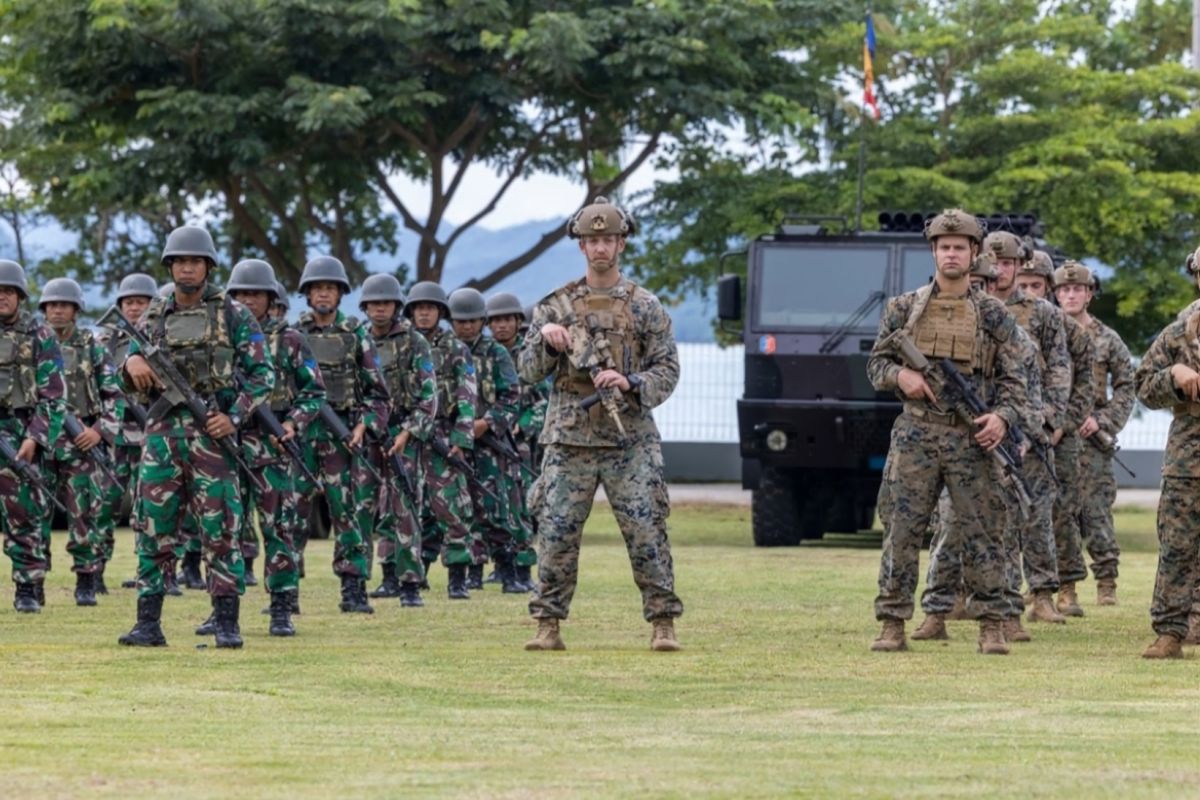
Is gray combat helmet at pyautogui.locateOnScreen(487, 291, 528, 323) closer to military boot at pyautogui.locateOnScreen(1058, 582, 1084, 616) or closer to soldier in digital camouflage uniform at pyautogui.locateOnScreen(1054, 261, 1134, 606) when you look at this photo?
soldier in digital camouflage uniform at pyautogui.locateOnScreen(1054, 261, 1134, 606)

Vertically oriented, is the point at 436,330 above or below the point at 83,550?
above

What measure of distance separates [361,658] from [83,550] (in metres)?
4.78

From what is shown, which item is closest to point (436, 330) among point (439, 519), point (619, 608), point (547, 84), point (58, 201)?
point (439, 519)

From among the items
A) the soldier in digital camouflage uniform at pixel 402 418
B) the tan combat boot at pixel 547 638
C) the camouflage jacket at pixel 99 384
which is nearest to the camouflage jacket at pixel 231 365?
the tan combat boot at pixel 547 638

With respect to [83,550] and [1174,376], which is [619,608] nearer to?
[83,550]

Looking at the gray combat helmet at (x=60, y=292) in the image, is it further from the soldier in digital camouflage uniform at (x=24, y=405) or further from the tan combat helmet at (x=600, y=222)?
the tan combat helmet at (x=600, y=222)

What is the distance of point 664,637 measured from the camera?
12758 millimetres

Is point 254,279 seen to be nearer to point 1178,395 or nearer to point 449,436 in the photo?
point 449,436

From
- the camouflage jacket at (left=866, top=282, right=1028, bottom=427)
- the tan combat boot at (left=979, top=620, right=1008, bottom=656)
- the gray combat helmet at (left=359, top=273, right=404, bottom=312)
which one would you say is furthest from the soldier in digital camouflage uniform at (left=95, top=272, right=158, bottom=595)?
the tan combat boot at (left=979, top=620, right=1008, bottom=656)

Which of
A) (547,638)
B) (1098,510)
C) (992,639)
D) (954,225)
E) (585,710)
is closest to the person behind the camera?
(585,710)

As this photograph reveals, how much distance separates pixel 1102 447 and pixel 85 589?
6230 mm

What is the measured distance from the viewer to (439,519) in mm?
16922

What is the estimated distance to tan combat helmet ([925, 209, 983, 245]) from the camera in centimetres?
1239

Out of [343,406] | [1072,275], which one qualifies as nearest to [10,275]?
[343,406]
